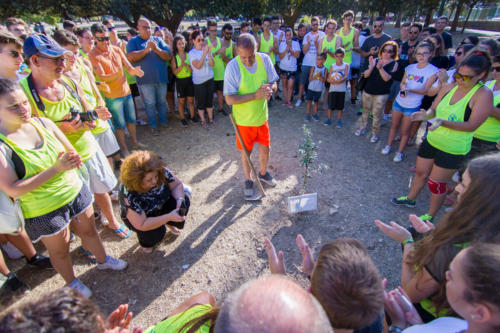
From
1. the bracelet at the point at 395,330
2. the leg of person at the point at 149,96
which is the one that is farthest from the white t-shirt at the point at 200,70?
the bracelet at the point at 395,330

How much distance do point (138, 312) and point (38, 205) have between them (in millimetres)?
1307

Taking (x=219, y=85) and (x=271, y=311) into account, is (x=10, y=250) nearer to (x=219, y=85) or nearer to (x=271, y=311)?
(x=271, y=311)

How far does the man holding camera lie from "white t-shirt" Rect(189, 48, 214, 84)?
3.04 meters

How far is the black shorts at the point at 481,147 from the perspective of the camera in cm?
310

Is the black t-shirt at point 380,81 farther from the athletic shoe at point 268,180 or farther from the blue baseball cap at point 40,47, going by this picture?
the blue baseball cap at point 40,47

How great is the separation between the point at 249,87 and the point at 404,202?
268 cm

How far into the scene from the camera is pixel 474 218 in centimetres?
150

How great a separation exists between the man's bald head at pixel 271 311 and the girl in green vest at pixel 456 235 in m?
1.03

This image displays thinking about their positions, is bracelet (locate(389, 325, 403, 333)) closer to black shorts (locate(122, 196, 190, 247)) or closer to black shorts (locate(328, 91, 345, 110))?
black shorts (locate(122, 196, 190, 247))

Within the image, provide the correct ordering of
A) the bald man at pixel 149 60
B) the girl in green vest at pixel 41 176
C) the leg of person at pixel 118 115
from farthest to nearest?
the bald man at pixel 149 60 → the leg of person at pixel 118 115 → the girl in green vest at pixel 41 176

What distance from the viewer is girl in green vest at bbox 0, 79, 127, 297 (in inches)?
74.4

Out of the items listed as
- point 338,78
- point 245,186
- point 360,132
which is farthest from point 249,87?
point 360,132

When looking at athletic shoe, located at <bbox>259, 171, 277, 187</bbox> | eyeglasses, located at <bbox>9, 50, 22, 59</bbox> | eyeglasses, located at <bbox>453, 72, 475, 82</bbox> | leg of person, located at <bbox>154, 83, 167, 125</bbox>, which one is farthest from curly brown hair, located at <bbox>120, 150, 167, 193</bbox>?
leg of person, located at <bbox>154, 83, 167, 125</bbox>

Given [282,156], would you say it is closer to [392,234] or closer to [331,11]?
[392,234]
